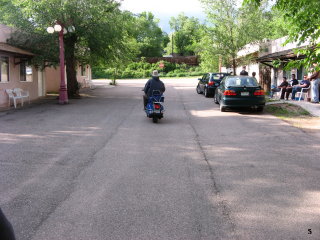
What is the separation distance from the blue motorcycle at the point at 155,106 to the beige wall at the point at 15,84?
9.37 m

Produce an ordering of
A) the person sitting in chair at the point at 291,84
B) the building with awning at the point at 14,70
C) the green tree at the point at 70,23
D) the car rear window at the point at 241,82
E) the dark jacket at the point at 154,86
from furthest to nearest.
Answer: the green tree at the point at 70,23 < the person sitting in chair at the point at 291,84 < the building with awning at the point at 14,70 < the car rear window at the point at 241,82 < the dark jacket at the point at 154,86

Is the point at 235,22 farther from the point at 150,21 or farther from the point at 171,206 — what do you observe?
the point at 150,21

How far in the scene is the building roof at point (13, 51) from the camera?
17.3 metres

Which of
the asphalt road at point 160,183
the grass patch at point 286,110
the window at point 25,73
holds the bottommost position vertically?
the asphalt road at point 160,183

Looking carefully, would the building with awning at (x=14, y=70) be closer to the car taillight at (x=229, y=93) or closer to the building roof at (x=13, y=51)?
the building roof at (x=13, y=51)

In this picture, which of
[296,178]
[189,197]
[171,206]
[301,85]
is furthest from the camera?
[301,85]

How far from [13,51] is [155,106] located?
9235mm

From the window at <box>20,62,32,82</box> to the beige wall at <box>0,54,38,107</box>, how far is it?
0.26m

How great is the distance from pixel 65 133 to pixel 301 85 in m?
13.1

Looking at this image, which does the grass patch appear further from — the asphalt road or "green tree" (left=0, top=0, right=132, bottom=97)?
"green tree" (left=0, top=0, right=132, bottom=97)

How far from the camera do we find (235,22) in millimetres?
29422

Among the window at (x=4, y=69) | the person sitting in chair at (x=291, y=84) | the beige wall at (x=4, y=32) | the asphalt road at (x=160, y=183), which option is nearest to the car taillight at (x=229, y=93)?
the asphalt road at (x=160, y=183)

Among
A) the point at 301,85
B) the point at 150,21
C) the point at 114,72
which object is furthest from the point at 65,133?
the point at 150,21

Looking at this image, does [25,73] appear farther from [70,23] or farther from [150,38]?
[150,38]
